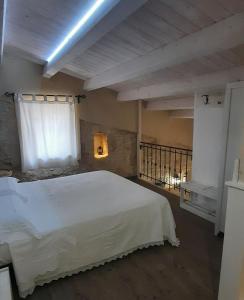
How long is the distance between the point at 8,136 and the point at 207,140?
328 centimetres

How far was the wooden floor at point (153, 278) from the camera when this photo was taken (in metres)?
1.83

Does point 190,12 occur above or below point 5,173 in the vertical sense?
above

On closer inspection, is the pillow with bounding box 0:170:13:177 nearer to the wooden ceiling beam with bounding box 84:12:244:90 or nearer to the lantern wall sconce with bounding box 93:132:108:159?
the lantern wall sconce with bounding box 93:132:108:159

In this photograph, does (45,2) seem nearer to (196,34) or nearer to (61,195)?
(196,34)

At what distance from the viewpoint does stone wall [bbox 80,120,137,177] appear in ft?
14.3

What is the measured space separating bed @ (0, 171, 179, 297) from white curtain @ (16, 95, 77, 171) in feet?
3.52

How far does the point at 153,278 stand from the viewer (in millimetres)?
2016

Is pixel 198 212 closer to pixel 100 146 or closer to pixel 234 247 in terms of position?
pixel 234 247

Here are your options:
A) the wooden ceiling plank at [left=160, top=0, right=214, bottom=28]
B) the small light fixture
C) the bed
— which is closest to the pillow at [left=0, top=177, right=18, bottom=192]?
the bed

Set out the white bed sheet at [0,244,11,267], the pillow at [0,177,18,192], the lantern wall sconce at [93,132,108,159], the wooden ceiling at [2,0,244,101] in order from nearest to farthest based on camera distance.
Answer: the wooden ceiling at [2,0,244,101] < the white bed sheet at [0,244,11,267] < the pillow at [0,177,18,192] < the lantern wall sconce at [93,132,108,159]

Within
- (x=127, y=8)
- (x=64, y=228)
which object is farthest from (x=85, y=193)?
(x=127, y=8)

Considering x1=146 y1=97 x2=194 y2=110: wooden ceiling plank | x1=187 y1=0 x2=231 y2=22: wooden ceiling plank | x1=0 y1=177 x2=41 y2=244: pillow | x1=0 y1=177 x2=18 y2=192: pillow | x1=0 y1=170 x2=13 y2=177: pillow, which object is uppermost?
x1=187 y1=0 x2=231 y2=22: wooden ceiling plank

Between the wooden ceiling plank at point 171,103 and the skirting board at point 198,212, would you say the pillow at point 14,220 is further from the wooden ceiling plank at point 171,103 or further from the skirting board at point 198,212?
the wooden ceiling plank at point 171,103

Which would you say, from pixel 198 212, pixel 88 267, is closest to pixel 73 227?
pixel 88 267
